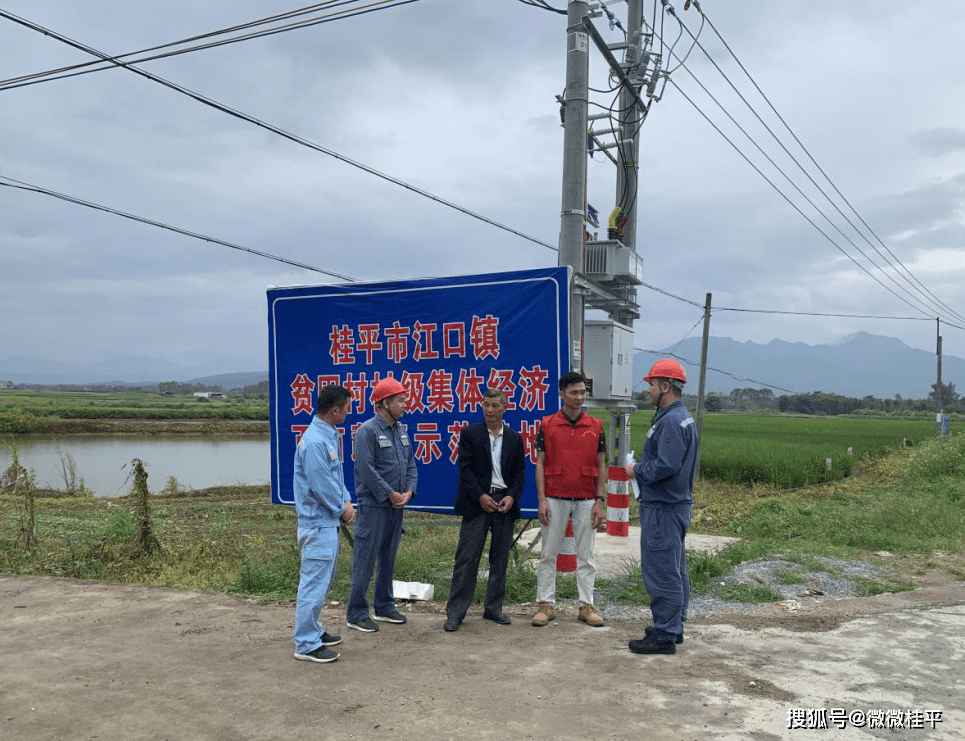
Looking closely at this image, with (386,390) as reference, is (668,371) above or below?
above

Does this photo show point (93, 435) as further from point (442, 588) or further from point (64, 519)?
point (442, 588)

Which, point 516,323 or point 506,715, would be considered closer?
point 506,715

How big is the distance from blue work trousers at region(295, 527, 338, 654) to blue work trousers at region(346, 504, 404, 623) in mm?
597

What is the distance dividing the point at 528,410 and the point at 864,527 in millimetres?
Answer: 4994

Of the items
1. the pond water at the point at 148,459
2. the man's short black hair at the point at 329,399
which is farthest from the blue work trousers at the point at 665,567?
the pond water at the point at 148,459

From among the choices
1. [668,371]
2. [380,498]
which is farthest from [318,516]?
[668,371]

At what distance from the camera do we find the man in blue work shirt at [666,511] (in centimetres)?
446

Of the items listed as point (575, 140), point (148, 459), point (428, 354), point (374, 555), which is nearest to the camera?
A: point (374, 555)

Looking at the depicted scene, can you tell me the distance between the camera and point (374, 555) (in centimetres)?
509

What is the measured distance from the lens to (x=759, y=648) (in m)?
4.47

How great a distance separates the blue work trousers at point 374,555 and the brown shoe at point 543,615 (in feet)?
3.36

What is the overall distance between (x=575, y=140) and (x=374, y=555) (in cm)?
418

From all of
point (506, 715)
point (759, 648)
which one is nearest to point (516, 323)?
point (759, 648)

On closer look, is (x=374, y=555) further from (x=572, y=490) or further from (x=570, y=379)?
(x=570, y=379)
